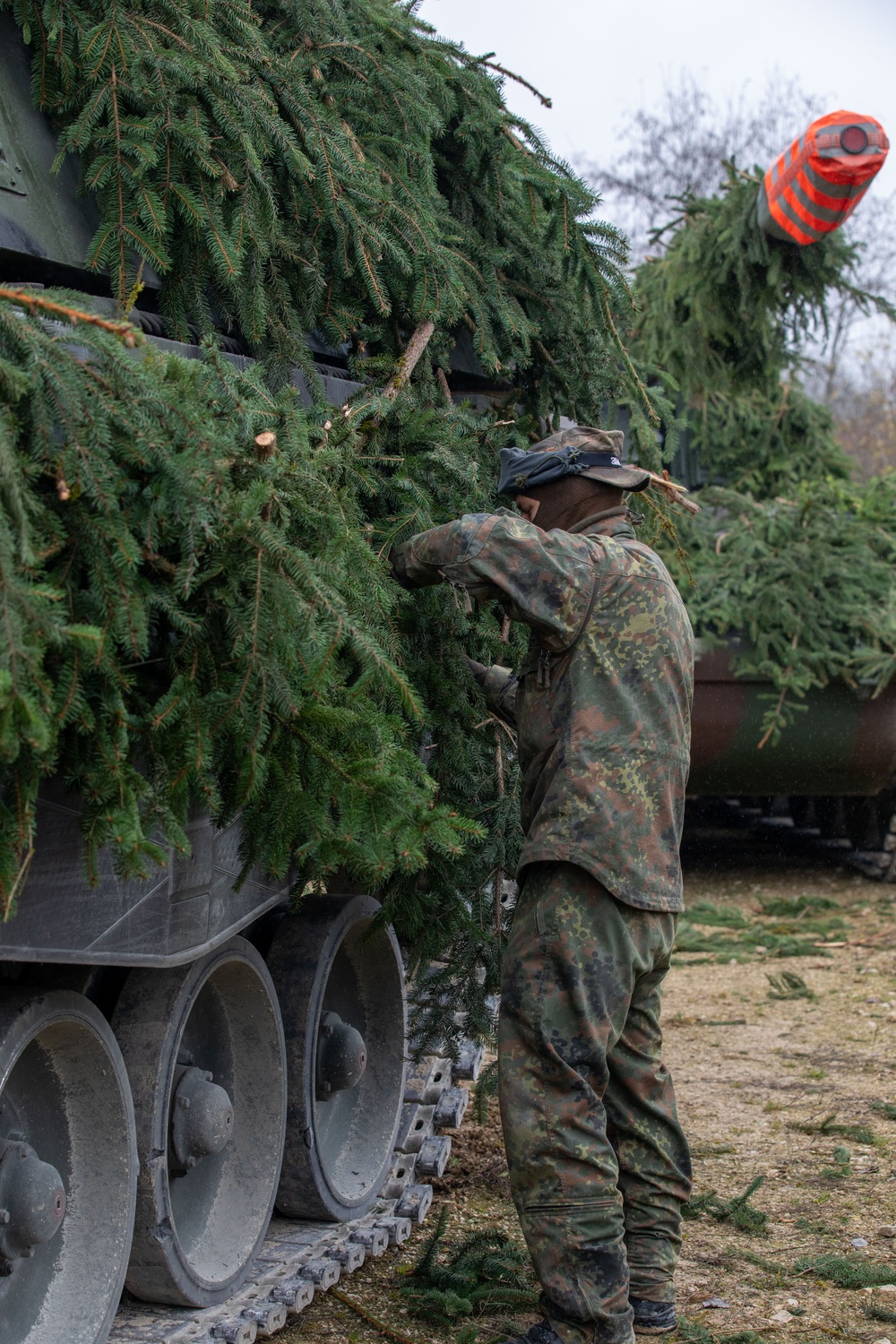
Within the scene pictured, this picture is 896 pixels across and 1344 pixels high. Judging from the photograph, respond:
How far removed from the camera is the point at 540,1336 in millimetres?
2910

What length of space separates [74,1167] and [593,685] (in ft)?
4.51

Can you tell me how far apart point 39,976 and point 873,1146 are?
118 inches

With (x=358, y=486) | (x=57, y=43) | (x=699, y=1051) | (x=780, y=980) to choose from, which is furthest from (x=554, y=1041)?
(x=780, y=980)

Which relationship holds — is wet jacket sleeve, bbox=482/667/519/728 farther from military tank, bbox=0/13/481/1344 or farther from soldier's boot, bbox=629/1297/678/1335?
soldier's boot, bbox=629/1297/678/1335

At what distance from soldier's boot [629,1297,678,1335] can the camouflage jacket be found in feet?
2.97

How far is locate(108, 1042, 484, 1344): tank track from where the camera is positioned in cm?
287

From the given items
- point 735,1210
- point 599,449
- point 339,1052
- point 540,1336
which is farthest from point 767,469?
point 540,1336

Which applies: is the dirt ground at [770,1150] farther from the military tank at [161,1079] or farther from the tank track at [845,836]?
the tank track at [845,836]

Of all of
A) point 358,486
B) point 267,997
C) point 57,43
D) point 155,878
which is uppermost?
point 57,43

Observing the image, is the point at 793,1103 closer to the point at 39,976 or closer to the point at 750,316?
the point at 39,976

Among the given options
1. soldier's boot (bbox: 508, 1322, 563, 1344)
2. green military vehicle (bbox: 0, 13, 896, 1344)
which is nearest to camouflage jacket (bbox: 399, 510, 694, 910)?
green military vehicle (bbox: 0, 13, 896, 1344)

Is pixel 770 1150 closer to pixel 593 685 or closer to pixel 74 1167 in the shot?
pixel 593 685

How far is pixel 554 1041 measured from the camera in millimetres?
2916

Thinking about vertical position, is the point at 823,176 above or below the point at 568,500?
above
